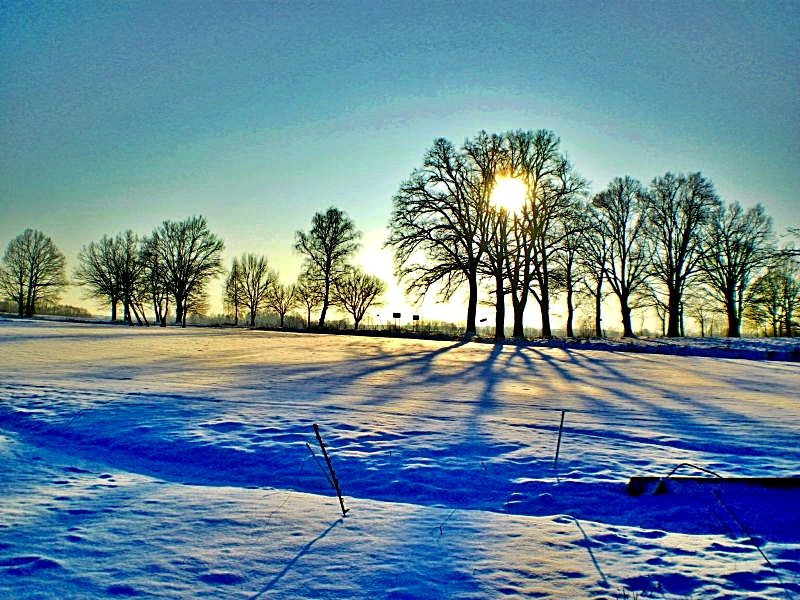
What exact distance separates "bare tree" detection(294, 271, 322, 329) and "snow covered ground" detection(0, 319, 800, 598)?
3143cm

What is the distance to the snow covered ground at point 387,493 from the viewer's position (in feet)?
10.8

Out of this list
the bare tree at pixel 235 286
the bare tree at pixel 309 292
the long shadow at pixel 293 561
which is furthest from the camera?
the bare tree at pixel 235 286

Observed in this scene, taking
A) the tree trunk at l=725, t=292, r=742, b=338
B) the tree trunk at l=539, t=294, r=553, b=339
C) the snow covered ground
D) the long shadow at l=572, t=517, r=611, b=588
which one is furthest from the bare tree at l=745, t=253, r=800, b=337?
the long shadow at l=572, t=517, r=611, b=588

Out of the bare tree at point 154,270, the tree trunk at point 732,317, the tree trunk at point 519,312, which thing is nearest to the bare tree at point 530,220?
the tree trunk at point 519,312

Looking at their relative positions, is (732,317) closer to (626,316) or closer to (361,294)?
(626,316)

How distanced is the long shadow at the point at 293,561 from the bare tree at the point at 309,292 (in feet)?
124

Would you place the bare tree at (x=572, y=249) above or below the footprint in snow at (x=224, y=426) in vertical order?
above

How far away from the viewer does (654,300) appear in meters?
36.2

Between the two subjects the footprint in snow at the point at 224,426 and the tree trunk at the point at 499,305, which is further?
the tree trunk at the point at 499,305

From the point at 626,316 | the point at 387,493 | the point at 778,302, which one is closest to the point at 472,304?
the point at 626,316

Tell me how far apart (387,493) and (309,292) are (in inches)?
1845

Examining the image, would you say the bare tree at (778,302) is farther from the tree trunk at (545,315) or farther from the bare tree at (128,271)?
the bare tree at (128,271)

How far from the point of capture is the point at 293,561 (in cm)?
347

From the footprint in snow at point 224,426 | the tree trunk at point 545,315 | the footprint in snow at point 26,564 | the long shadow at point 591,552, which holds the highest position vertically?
the tree trunk at point 545,315
